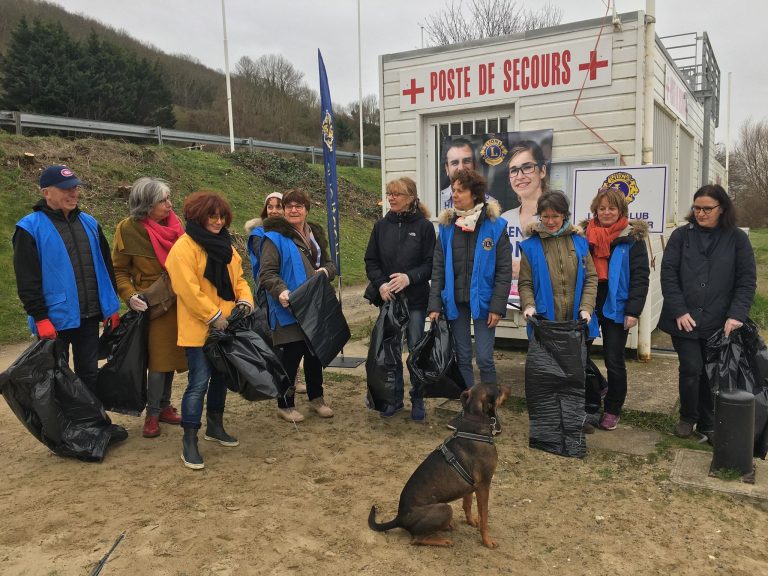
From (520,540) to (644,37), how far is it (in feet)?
15.6

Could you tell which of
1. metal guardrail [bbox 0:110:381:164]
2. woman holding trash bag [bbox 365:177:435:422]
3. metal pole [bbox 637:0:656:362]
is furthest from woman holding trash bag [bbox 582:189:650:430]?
metal guardrail [bbox 0:110:381:164]

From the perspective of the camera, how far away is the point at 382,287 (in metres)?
4.27

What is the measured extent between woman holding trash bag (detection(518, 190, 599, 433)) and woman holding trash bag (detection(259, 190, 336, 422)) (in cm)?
152

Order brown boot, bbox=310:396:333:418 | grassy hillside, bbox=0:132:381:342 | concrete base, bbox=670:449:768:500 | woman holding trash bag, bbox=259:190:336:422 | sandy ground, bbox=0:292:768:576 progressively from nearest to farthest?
sandy ground, bbox=0:292:768:576
concrete base, bbox=670:449:768:500
woman holding trash bag, bbox=259:190:336:422
brown boot, bbox=310:396:333:418
grassy hillside, bbox=0:132:381:342

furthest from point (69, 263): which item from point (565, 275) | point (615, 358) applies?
point (615, 358)

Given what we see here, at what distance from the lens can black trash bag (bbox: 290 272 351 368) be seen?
163 inches

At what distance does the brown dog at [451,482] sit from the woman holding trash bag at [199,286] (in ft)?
4.96

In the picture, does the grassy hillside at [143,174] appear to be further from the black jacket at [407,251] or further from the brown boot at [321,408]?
the black jacket at [407,251]

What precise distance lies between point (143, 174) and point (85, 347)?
12.4 m

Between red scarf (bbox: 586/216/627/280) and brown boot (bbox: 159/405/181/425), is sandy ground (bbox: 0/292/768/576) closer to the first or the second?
brown boot (bbox: 159/405/181/425)

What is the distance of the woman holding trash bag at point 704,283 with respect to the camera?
3.74 metres

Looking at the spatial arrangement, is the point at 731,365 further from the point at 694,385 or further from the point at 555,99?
the point at 555,99

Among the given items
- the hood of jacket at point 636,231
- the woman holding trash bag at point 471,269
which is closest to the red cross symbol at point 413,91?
the woman holding trash bag at point 471,269

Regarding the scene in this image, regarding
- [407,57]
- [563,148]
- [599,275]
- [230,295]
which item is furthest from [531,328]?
[407,57]
